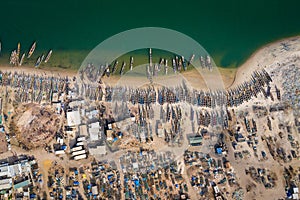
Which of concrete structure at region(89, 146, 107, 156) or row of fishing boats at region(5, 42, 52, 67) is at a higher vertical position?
row of fishing boats at region(5, 42, 52, 67)

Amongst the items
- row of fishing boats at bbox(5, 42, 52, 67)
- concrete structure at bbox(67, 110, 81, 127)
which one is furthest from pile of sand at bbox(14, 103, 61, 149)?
row of fishing boats at bbox(5, 42, 52, 67)

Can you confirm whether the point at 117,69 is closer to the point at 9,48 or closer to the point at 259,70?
the point at 9,48

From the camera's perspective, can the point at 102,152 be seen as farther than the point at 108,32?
No

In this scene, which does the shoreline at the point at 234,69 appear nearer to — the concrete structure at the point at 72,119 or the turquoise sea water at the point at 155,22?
the turquoise sea water at the point at 155,22

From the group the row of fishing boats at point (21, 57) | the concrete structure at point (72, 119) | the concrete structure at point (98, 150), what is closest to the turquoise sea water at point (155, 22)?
the row of fishing boats at point (21, 57)

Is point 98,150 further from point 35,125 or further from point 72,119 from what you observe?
point 35,125

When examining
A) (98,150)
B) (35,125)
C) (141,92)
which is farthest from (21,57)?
(141,92)

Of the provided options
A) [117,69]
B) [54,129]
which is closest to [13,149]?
[54,129]

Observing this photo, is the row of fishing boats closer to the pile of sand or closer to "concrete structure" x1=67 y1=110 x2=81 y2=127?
the pile of sand
